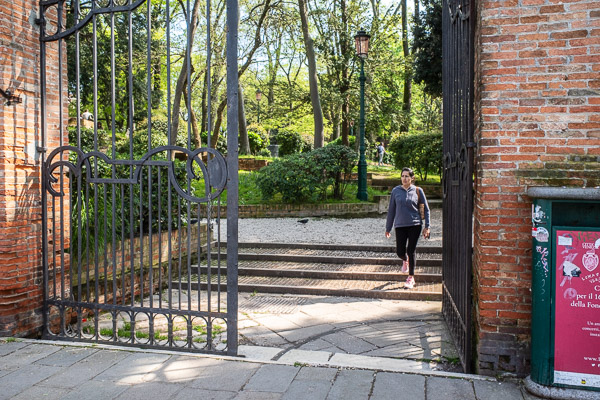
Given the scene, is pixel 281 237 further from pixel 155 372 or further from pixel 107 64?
pixel 107 64

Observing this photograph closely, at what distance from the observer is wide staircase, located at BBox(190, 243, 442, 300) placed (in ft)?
23.3

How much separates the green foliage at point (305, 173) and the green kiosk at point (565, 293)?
9926 millimetres

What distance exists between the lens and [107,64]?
17.8 m

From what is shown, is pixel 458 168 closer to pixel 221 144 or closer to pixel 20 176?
pixel 20 176

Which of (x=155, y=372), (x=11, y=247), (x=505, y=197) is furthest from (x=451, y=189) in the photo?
(x=11, y=247)

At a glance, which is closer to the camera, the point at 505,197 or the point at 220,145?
the point at 505,197

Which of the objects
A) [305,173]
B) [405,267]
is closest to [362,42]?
[305,173]

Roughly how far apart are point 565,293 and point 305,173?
10.3 m

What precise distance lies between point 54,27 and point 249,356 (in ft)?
12.5

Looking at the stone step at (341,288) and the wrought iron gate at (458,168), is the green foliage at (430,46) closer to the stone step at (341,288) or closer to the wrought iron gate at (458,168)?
the stone step at (341,288)

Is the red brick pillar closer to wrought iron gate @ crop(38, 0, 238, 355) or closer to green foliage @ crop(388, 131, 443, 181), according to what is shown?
wrought iron gate @ crop(38, 0, 238, 355)

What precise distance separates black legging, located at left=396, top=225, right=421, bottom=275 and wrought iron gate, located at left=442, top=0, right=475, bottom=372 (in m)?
1.30

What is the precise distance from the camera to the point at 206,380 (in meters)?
3.83

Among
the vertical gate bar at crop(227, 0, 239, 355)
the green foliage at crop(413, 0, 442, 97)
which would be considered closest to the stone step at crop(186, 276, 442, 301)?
the vertical gate bar at crop(227, 0, 239, 355)
